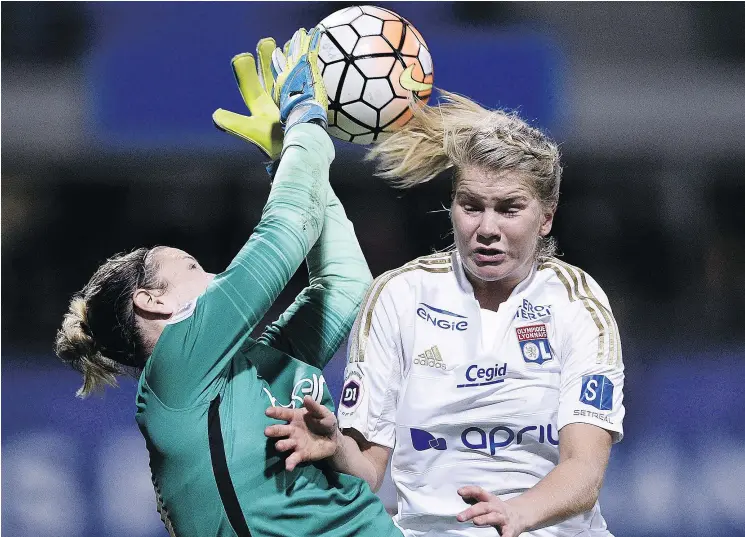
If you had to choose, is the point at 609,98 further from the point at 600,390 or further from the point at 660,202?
the point at 600,390

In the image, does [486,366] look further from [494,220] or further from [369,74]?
[369,74]

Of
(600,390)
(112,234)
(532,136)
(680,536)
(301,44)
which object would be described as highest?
(301,44)

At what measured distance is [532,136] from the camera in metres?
3.01

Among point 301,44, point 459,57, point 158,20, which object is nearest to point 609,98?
point 459,57

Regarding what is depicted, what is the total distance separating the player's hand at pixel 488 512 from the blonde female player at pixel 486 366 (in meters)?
0.46

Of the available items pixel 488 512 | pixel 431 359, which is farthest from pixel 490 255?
pixel 488 512

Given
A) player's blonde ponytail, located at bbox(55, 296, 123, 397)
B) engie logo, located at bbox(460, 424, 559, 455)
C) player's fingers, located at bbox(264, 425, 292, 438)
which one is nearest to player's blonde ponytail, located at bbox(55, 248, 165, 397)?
player's blonde ponytail, located at bbox(55, 296, 123, 397)

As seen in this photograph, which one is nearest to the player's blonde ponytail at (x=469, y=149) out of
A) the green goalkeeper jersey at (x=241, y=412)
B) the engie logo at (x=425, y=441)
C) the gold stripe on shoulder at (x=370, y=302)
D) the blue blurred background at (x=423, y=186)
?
the gold stripe on shoulder at (x=370, y=302)

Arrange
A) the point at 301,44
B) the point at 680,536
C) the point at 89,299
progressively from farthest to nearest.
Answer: the point at 680,536 < the point at 301,44 < the point at 89,299

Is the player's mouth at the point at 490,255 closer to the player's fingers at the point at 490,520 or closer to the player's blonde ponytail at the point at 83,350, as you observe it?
the player's fingers at the point at 490,520

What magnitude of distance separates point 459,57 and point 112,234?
2.93 m

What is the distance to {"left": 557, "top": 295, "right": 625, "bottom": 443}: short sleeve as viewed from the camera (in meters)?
2.79

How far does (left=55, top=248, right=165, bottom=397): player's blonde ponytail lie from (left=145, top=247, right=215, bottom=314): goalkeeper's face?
2 centimetres

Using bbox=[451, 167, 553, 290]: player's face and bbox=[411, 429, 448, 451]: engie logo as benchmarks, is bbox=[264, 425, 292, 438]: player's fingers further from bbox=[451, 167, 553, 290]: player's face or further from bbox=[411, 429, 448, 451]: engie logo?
bbox=[451, 167, 553, 290]: player's face
